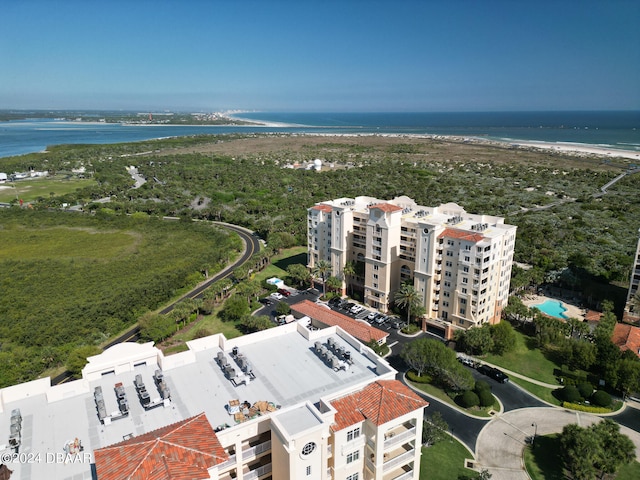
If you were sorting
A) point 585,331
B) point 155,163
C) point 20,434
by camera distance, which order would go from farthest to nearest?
1. point 155,163
2. point 585,331
3. point 20,434

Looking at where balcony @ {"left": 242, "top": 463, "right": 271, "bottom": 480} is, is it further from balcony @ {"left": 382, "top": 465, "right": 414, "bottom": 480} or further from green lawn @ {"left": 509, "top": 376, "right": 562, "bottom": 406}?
green lawn @ {"left": 509, "top": 376, "right": 562, "bottom": 406}

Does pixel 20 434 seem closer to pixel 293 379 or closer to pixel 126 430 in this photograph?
pixel 126 430

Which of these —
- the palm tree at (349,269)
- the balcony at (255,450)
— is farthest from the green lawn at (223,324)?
the balcony at (255,450)

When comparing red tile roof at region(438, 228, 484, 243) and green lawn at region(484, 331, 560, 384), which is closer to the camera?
green lawn at region(484, 331, 560, 384)

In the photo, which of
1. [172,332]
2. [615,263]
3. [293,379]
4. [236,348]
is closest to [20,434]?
[236,348]

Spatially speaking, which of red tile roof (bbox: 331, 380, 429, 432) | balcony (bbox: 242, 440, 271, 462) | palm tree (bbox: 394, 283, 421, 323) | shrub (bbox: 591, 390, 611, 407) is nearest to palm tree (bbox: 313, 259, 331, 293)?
palm tree (bbox: 394, 283, 421, 323)

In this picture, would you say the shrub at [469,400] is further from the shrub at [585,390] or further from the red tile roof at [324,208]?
the red tile roof at [324,208]
